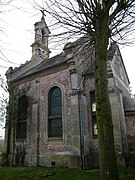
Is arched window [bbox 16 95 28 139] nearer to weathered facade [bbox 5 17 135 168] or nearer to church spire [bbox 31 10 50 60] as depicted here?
weathered facade [bbox 5 17 135 168]

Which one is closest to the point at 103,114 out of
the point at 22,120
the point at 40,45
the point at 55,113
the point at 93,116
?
the point at 93,116

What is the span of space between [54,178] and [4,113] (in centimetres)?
892

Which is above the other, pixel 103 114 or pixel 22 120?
pixel 22 120

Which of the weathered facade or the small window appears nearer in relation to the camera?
the weathered facade

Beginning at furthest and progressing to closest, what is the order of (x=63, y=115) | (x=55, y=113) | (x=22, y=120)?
(x=22, y=120) < (x=55, y=113) < (x=63, y=115)

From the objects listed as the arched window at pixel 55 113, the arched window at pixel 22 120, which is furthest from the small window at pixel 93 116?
the arched window at pixel 22 120

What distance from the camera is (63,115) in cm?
1288

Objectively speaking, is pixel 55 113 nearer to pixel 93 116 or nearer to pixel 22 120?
pixel 93 116

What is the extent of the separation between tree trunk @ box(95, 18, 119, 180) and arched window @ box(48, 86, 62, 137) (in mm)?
8199

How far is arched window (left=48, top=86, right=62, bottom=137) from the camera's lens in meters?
13.3

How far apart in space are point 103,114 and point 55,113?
8915mm

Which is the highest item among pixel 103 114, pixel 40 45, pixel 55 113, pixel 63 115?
pixel 40 45

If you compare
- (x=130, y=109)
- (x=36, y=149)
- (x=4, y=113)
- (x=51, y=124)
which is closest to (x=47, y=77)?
(x=51, y=124)

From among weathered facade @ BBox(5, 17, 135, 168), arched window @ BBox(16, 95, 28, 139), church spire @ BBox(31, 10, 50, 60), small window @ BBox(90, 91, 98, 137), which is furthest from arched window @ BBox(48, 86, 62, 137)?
church spire @ BBox(31, 10, 50, 60)
